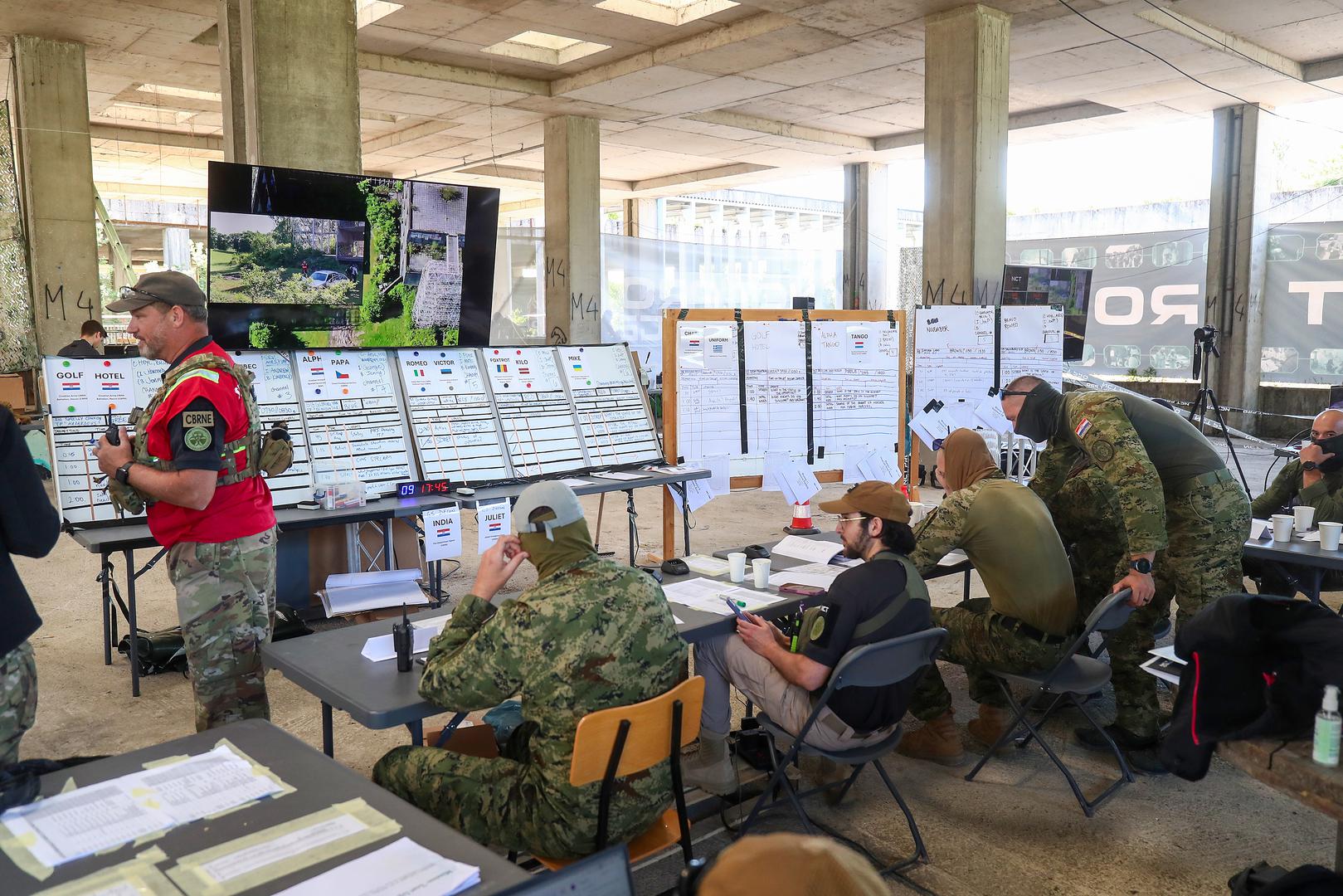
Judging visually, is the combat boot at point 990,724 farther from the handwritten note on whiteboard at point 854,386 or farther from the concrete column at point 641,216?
the concrete column at point 641,216

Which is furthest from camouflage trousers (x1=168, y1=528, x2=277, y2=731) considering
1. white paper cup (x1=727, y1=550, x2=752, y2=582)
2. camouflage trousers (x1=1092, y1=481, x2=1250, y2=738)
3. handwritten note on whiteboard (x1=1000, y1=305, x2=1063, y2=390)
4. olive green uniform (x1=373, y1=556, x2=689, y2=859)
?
handwritten note on whiteboard (x1=1000, y1=305, x2=1063, y2=390)

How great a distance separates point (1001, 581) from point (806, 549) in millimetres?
838

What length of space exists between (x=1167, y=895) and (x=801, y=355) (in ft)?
12.5

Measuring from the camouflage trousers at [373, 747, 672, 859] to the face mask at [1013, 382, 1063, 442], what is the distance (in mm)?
2476

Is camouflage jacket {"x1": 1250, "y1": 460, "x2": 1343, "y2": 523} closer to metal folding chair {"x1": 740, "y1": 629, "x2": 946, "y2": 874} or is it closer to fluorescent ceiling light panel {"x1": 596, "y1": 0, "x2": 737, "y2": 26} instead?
metal folding chair {"x1": 740, "y1": 629, "x2": 946, "y2": 874}

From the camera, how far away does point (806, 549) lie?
4.14 meters

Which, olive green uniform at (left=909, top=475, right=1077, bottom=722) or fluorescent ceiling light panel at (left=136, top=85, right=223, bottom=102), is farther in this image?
fluorescent ceiling light panel at (left=136, top=85, right=223, bottom=102)

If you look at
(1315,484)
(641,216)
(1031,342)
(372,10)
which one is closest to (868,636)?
(1315,484)

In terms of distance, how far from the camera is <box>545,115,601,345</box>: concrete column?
1312 centimetres

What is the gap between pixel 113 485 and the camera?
3.16m

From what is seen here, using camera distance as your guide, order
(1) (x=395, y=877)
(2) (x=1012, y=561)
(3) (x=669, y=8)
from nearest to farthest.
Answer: (1) (x=395, y=877) → (2) (x=1012, y=561) → (3) (x=669, y=8)

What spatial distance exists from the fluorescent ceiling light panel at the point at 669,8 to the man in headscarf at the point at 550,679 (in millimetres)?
7832

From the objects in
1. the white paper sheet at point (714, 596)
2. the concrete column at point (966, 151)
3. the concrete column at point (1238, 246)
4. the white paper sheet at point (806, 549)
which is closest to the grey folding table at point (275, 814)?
the white paper sheet at point (714, 596)

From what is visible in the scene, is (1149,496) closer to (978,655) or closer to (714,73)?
(978,655)
